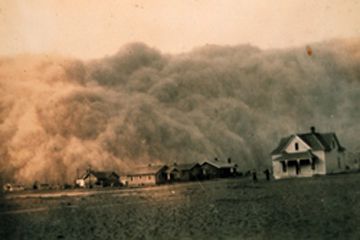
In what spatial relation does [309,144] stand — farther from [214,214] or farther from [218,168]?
[214,214]

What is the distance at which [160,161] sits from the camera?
10.1 metres

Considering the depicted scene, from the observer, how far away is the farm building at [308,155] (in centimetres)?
888

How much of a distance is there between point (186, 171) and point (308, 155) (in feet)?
8.65

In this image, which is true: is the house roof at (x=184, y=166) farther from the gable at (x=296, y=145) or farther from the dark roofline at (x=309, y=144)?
the gable at (x=296, y=145)

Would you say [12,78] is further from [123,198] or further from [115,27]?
[123,198]

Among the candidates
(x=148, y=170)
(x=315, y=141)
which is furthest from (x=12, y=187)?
(x=315, y=141)

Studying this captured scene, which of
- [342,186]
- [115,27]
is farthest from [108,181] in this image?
[342,186]

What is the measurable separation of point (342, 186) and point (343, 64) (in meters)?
2.02

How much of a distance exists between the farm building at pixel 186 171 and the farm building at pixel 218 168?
172 millimetres

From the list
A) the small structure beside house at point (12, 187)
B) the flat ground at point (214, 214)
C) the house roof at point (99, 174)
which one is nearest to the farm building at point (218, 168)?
the flat ground at point (214, 214)

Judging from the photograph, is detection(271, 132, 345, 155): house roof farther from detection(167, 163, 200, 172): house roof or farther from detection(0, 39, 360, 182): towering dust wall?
detection(167, 163, 200, 172): house roof

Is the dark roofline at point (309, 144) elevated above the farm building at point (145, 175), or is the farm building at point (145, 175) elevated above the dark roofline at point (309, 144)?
the dark roofline at point (309, 144)

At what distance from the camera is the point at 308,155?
10.2 meters

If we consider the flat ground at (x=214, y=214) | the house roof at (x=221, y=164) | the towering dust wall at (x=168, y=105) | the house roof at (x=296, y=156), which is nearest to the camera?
the flat ground at (x=214, y=214)
